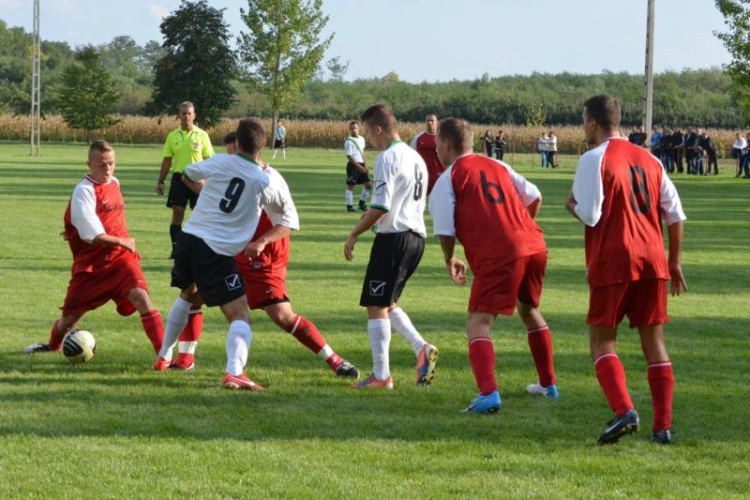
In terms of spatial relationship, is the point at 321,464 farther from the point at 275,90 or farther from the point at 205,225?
the point at 275,90

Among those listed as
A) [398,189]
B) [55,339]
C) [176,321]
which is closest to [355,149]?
[55,339]

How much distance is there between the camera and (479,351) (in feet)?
23.3

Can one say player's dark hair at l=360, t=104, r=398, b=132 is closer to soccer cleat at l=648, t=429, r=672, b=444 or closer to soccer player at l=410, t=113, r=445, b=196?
soccer cleat at l=648, t=429, r=672, b=444

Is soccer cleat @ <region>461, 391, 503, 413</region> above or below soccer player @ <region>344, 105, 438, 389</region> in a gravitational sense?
below

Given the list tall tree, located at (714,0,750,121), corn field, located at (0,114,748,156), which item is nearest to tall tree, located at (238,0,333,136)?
corn field, located at (0,114,748,156)

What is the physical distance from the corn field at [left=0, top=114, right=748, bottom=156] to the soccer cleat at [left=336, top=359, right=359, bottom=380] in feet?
208

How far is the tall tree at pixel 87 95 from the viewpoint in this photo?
8112 cm

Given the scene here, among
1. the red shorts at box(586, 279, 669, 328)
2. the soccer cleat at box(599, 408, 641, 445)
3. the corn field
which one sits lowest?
the soccer cleat at box(599, 408, 641, 445)

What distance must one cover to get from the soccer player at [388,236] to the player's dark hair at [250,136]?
745mm

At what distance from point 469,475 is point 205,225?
2947 millimetres

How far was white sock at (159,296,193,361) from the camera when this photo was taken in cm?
816

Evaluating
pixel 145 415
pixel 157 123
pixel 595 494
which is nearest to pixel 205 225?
pixel 145 415

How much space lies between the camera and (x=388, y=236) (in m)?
7.89

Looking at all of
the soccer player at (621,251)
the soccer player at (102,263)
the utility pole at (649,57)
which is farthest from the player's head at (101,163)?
the utility pole at (649,57)
